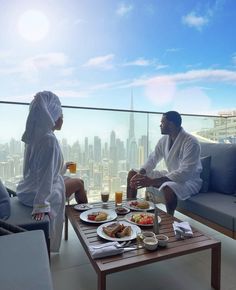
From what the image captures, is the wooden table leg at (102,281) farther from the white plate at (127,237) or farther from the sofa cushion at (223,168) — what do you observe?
the sofa cushion at (223,168)

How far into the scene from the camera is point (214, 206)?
6.58 ft

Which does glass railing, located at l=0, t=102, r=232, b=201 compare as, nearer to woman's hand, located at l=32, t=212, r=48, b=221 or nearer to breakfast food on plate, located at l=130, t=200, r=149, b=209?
breakfast food on plate, located at l=130, t=200, r=149, b=209

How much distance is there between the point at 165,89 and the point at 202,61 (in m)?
1.39

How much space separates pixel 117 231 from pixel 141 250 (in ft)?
0.71

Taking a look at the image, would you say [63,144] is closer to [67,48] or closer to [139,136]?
[139,136]

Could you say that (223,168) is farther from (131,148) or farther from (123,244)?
(123,244)

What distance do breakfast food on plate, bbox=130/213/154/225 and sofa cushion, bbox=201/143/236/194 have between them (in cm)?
108

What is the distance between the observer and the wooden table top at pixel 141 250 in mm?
1215

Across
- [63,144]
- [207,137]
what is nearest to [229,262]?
[63,144]

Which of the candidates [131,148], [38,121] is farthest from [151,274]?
[131,148]

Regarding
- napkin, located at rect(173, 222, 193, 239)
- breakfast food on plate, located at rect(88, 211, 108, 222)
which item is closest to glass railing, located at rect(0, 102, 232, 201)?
breakfast food on plate, located at rect(88, 211, 108, 222)

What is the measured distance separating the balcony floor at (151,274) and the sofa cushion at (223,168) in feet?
2.18

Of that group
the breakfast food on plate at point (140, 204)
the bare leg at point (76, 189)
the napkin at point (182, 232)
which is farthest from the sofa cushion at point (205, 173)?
the bare leg at point (76, 189)

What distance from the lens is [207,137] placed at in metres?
4.05
